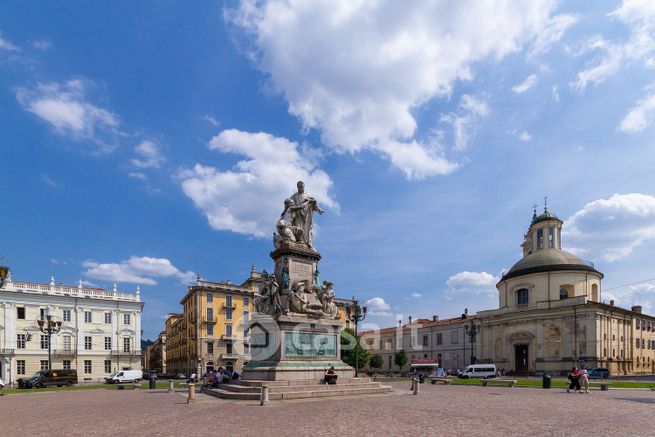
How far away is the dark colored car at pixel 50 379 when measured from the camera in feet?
115

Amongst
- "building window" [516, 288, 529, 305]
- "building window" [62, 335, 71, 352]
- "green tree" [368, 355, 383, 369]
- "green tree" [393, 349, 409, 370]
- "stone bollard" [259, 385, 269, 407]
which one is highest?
"stone bollard" [259, 385, 269, 407]

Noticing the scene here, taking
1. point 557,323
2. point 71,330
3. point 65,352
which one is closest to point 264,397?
point 557,323

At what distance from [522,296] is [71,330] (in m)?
61.1

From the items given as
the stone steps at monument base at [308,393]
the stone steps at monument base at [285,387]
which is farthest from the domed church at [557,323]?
the stone steps at monument base at [285,387]

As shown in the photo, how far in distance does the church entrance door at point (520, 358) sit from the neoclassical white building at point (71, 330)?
51186mm

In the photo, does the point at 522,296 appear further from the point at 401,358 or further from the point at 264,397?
the point at 264,397

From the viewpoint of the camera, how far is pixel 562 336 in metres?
51.5

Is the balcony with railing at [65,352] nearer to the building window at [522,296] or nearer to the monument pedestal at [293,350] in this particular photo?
the monument pedestal at [293,350]

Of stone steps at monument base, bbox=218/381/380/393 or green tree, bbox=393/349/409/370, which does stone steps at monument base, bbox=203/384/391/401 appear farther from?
green tree, bbox=393/349/409/370

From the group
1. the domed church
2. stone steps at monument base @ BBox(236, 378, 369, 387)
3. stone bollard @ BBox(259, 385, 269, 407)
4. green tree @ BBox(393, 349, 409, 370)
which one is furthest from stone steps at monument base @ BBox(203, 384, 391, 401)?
green tree @ BBox(393, 349, 409, 370)

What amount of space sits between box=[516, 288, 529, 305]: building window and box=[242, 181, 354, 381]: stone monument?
47327 millimetres

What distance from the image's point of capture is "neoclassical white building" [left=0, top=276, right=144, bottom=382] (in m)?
51.2

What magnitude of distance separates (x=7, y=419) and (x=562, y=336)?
55023mm

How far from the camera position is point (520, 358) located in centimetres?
5544
